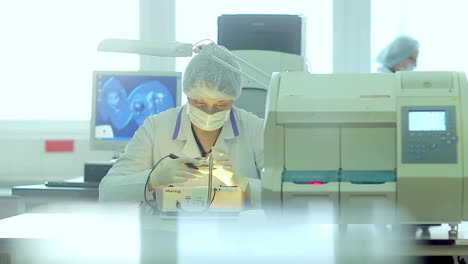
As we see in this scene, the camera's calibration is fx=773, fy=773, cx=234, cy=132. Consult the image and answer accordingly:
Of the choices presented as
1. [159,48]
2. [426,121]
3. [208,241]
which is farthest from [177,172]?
[426,121]

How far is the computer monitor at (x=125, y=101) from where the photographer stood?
3770 millimetres

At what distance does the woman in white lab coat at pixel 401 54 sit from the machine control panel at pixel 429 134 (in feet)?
8.56

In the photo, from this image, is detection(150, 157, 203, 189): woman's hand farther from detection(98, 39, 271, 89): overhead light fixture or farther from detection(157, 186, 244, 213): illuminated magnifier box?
detection(98, 39, 271, 89): overhead light fixture

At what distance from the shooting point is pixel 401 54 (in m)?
4.22

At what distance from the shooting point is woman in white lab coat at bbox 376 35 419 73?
4211mm

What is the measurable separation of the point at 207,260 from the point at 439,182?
1.69ft

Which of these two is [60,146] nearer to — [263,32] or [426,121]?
[263,32]

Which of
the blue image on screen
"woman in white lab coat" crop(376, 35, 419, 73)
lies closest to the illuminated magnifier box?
the blue image on screen

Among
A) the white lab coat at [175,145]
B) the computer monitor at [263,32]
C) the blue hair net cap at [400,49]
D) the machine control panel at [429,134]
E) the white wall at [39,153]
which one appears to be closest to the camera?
the machine control panel at [429,134]

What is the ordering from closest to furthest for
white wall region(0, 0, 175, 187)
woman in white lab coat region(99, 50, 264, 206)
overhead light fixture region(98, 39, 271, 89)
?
1. overhead light fixture region(98, 39, 271, 89)
2. woman in white lab coat region(99, 50, 264, 206)
3. white wall region(0, 0, 175, 187)

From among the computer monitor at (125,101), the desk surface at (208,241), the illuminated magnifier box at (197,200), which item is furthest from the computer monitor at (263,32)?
the desk surface at (208,241)

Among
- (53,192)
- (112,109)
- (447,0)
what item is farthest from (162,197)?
(447,0)

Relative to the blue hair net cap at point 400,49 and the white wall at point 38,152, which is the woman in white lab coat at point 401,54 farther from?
the white wall at point 38,152

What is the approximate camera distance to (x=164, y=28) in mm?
4625
